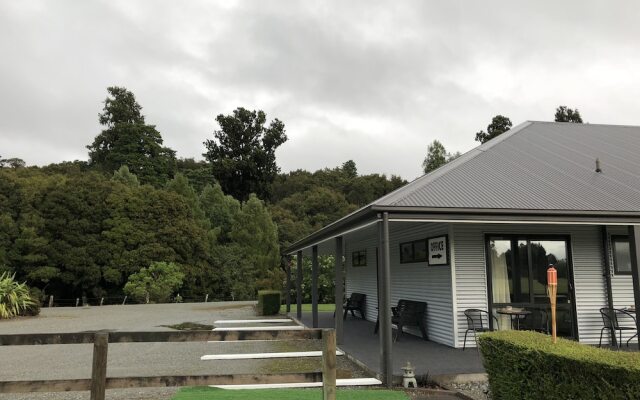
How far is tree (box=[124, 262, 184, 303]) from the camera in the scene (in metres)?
24.9

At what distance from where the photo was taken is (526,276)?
8164 mm

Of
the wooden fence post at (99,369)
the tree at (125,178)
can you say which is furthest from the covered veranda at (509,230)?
the tree at (125,178)

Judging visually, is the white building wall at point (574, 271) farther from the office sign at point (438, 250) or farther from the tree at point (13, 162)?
the tree at point (13, 162)

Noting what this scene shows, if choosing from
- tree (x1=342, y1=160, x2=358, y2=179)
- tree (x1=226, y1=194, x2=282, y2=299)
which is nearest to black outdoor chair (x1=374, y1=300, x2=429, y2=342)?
tree (x1=226, y1=194, x2=282, y2=299)

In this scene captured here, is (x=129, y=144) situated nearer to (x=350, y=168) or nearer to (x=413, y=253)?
(x=350, y=168)

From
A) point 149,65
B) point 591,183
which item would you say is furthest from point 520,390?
point 149,65

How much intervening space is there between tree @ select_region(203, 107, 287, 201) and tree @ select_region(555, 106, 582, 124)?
85.6 ft

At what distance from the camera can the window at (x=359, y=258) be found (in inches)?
555

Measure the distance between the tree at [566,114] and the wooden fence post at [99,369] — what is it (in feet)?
135

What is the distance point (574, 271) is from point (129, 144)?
43.1m

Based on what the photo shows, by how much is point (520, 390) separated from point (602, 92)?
22.7m

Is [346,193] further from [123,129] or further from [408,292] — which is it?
[408,292]

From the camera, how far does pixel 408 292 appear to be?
10227 millimetres

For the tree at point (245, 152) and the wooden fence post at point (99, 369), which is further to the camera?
the tree at point (245, 152)
